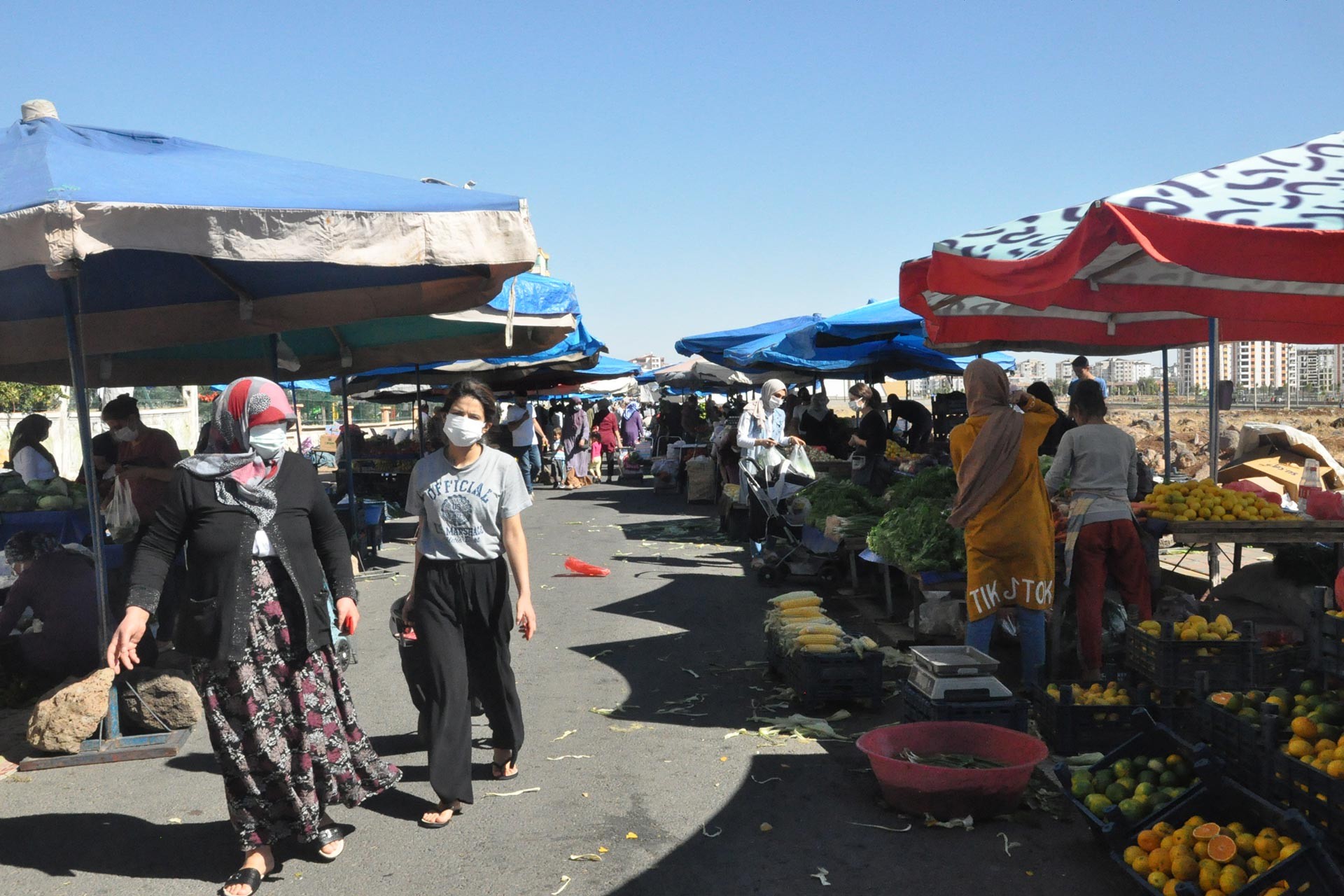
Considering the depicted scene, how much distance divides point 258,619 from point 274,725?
0.43 m

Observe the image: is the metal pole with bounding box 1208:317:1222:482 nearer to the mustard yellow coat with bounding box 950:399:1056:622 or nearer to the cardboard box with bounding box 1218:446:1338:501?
the mustard yellow coat with bounding box 950:399:1056:622

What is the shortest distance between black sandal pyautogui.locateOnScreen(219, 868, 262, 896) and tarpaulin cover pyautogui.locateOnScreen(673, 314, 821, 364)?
13708mm

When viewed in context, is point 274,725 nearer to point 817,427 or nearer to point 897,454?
point 897,454

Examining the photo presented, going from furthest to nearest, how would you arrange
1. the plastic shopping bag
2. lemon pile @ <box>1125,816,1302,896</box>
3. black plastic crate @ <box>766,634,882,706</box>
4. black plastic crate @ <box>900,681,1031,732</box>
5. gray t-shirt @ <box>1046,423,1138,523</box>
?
1. the plastic shopping bag
2. gray t-shirt @ <box>1046,423,1138,523</box>
3. black plastic crate @ <box>766,634,882,706</box>
4. black plastic crate @ <box>900,681,1031,732</box>
5. lemon pile @ <box>1125,816,1302,896</box>

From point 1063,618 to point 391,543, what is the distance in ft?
33.6

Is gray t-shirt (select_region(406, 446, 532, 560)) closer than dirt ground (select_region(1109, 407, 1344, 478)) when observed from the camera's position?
Yes

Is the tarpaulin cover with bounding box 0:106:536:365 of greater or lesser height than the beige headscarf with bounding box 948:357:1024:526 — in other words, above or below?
above

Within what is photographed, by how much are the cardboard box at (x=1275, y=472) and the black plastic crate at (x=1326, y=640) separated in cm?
649

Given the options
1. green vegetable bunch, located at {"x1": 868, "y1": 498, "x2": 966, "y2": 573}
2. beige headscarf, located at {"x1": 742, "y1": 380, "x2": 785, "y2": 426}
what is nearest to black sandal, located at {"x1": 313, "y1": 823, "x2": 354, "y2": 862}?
green vegetable bunch, located at {"x1": 868, "y1": 498, "x2": 966, "y2": 573}

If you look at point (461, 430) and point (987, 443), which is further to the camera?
point (987, 443)

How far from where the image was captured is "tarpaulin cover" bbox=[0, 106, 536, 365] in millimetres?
4668

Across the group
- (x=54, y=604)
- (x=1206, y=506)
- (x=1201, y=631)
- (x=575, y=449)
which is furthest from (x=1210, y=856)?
(x=575, y=449)

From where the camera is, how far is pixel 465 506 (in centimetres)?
469

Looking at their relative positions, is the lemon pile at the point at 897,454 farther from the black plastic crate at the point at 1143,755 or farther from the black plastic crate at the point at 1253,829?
the black plastic crate at the point at 1253,829
